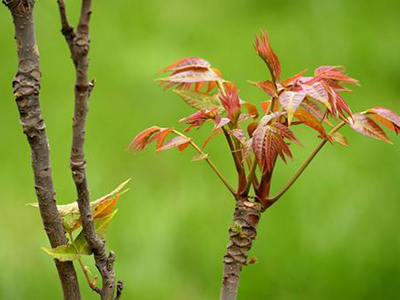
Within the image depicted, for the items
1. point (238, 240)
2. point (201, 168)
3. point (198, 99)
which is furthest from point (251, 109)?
point (201, 168)

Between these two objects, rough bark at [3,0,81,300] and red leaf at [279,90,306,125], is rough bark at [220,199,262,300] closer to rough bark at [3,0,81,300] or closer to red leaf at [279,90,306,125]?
red leaf at [279,90,306,125]

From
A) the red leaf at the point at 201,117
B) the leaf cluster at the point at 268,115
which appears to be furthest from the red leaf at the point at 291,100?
the red leaf at the point at 201,117

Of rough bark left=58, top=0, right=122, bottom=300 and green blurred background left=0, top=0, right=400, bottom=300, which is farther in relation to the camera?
green blurred background left=0, top=0, right=400, bottom=300

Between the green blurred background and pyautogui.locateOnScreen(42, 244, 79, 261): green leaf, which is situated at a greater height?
the green blurred background

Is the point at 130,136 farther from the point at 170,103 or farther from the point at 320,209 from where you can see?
the point at 320,209

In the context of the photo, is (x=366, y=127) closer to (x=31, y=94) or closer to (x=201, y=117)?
(x=201, y=117)

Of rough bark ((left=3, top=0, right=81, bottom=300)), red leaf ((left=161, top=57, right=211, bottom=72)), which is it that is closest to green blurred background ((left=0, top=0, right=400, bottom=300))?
red leaf ((left=161, top=57, right=211, bottom=72))

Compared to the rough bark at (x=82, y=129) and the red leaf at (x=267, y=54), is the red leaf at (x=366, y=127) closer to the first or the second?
the red leaf at (x=267, y=54)
